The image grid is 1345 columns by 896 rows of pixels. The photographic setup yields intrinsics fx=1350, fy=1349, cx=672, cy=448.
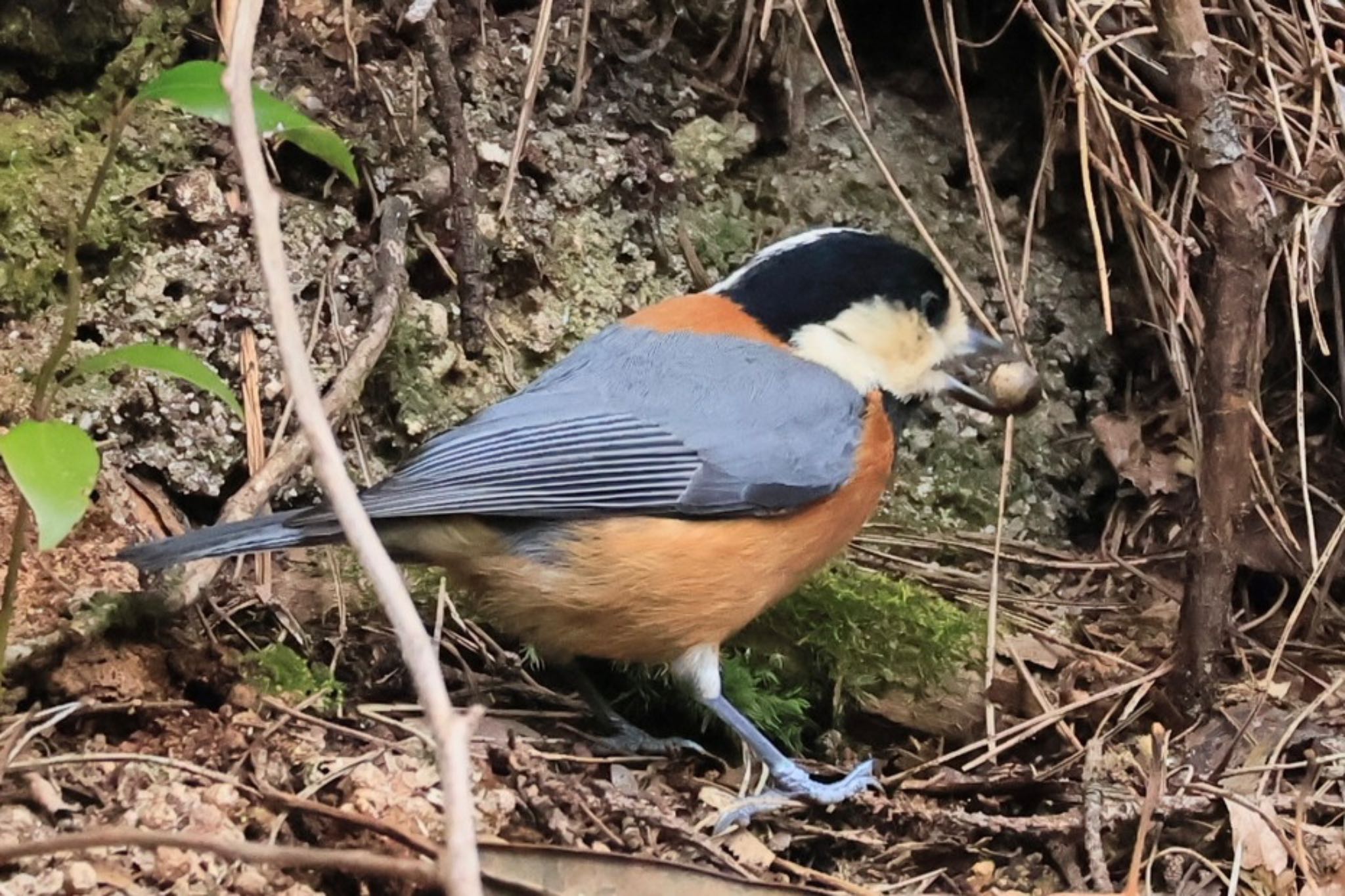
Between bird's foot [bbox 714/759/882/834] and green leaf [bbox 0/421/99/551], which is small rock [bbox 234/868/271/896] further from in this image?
bird's foot [bbox 714/759/882/834]

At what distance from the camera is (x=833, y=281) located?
257cm

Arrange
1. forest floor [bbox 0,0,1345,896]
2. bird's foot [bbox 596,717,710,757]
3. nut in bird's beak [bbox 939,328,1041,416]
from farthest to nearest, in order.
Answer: nut in bird's beak [bbox 939,328,1041,416]
bird's foot [bbox 596,717,710,757]
forest floor [bbox 0,0,1345,896]

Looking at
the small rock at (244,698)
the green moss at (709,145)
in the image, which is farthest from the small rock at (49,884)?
the green moss at (709,145)

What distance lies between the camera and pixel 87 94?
276cm

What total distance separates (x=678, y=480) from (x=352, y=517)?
3.83ft

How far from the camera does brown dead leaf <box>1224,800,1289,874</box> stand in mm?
2047

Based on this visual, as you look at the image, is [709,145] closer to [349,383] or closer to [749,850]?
[349,383]

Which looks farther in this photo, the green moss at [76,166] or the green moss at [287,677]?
the green moss at [76,166]

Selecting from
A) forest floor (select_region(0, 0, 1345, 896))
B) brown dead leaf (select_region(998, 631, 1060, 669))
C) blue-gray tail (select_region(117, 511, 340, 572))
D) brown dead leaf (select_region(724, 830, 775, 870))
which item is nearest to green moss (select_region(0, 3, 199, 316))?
forest floor (select_region(0, 0, 1345, 896))

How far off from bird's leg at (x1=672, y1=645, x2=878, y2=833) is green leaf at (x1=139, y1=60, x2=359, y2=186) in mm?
1072

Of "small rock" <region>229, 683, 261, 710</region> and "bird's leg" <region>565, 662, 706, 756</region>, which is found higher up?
"small rock" <region>229, 683, 261, 710</region>

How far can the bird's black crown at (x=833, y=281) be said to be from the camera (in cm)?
257

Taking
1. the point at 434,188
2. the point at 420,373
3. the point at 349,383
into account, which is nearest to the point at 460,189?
the point at 434,188

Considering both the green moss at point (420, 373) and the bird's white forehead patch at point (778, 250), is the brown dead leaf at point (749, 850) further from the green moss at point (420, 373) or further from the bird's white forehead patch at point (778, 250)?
the green moss at point (420, 373)
